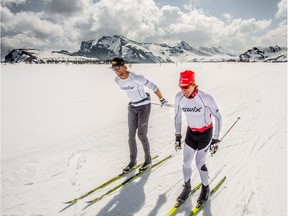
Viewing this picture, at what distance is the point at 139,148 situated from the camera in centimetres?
780

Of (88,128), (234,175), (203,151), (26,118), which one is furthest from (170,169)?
(26,118)

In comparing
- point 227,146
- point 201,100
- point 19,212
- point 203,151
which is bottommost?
point 19,212

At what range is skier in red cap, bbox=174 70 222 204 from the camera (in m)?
4.28

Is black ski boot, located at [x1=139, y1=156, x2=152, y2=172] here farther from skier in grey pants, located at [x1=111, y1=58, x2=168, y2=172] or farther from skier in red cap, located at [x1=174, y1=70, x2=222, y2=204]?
skier in red cap, located at [x1=174, y1=70, x2=222, y2=204]

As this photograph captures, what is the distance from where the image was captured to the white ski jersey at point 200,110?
433 centimetres

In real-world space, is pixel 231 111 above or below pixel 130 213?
above

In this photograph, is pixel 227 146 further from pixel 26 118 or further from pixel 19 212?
pixel 26 118

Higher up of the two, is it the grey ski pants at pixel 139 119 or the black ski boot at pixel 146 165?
the grey ski pants at pixel 139 119

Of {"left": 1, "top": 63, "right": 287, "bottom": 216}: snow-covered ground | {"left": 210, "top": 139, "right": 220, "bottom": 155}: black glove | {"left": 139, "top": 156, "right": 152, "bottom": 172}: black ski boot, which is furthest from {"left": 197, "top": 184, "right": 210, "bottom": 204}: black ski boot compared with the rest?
{"left": 139, "top": 156, "right": 152, "bottom": 172}: black ski boot

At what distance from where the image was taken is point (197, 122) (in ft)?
14.8

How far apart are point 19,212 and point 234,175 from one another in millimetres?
4549

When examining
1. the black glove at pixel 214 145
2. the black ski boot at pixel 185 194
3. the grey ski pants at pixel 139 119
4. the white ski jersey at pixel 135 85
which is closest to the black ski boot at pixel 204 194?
the black ski boot at pixel 185 194

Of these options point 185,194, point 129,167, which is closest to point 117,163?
point 129,167

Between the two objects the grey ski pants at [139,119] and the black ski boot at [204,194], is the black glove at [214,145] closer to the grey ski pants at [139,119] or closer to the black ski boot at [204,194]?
the black ski boot at [204,194]
